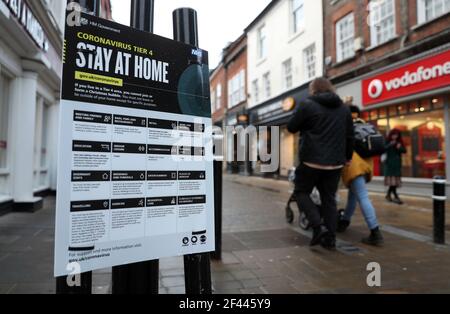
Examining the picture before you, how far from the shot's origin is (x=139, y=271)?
5.57 feet

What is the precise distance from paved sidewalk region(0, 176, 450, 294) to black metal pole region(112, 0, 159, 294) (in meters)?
1.21

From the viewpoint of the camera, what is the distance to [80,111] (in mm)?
1447

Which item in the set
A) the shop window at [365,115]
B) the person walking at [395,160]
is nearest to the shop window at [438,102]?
the person walking at [395,160]

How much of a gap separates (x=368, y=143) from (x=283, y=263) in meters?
1.93

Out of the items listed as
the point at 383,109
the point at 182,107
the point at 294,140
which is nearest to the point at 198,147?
the point at 182,107

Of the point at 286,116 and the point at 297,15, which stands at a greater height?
the point at 297,15

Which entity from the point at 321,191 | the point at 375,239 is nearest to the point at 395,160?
the point at 375,239

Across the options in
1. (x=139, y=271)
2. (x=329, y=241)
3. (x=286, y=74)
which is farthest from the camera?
(x=286, y=74)

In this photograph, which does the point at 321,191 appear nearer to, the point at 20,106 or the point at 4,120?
the point at 20,106

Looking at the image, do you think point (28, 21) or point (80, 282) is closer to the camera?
point (80, 282)

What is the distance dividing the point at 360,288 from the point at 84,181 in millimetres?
2392

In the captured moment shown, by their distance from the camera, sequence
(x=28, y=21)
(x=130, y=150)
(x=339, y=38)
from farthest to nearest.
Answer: (x=339, y=38)
(x=28, y=21)
(x=130, y=150)

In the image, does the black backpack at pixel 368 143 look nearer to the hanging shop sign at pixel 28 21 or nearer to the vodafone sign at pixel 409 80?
the hanging shop sign at pixel 28 21
